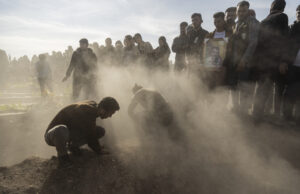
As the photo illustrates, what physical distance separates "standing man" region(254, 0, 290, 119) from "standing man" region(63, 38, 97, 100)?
5031 millimetres

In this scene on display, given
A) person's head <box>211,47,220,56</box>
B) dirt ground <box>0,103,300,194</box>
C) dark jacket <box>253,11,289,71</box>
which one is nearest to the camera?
dirt ground <box>0,103,300,194</box>

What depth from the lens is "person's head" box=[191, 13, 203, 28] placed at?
19.3 ft

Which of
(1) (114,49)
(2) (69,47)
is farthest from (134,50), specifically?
(2) (69,47)

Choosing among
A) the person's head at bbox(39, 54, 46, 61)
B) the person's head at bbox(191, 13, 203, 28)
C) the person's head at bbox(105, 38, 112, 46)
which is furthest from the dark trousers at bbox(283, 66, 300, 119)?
the person's head at bbox(39, 54, 46, 61)

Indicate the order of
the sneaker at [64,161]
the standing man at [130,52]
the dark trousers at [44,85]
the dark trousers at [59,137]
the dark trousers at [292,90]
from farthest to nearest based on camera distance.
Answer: the dark trousers at [44,85] < the standing man at [130,52] < the dark trousers at [292,90] < the sneaker at [64,161] < the dark trousers at [59,137]

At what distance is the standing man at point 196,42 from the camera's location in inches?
229

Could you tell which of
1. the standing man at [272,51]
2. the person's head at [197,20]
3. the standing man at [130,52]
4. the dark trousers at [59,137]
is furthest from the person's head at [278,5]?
the standing man at [130,52]

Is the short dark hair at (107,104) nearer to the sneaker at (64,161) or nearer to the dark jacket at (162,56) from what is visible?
the sneaker at (64,161)

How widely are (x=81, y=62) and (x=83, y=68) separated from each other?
20cm

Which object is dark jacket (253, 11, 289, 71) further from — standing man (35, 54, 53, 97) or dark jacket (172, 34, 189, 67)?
standing man (35, 54, 53, 97)

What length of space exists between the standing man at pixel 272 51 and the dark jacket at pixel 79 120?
130 inches

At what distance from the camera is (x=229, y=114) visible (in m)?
5.71

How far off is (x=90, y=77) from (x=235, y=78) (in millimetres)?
4633

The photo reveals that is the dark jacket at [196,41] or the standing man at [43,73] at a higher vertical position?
the dark jacket at [196,41]
